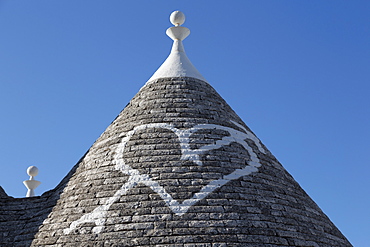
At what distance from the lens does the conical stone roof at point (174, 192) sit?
22.6 feet

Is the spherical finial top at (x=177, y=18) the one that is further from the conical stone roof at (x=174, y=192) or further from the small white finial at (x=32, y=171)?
the small white finial at (x=32, y=171)

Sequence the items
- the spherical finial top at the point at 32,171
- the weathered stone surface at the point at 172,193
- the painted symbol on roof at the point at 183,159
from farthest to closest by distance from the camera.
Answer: the spherical finial top at the point at 32,171 < the painted symbol on roof at the point at 183,159 < the weathered stone surface at the point at 172,193

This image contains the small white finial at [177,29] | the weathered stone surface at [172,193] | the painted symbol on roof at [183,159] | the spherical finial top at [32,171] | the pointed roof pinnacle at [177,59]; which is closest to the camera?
the weathered stone surface at [172,193]

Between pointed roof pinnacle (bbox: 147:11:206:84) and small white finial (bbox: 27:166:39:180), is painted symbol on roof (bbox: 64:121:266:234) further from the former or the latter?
small white finial (bbox: 27:166:39:180)

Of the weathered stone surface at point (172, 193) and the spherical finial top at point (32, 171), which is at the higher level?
the spherical finial top at point (32, 171)

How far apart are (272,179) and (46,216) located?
13.1 feet

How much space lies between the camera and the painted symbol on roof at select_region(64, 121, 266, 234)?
7105mm

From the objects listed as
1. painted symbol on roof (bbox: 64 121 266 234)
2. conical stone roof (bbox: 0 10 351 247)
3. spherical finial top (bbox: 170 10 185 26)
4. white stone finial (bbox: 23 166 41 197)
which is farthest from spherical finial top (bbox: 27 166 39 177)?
spherical finial top (bbox: 170 10 185 26)

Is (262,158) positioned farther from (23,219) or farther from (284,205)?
(23,219)

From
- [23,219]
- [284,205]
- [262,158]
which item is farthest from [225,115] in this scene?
[23,219]

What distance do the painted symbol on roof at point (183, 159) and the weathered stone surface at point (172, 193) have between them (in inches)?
0.7

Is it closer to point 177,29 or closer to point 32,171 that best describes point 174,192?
point 177,29

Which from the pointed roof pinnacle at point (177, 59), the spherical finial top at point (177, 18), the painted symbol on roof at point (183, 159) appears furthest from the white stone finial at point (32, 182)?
the spherical finial top at point (177, 18)

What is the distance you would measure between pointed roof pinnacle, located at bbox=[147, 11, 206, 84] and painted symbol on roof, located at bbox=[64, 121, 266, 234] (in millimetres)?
1593
